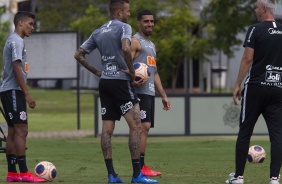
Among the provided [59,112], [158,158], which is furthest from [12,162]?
[59,112]

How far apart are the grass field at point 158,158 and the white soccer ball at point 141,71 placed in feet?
4.39

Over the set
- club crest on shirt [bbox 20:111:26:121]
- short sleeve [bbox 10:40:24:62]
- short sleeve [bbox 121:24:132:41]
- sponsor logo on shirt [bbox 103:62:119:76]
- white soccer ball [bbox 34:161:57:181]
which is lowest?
white soccer ball [bbox 34:161:57:181]

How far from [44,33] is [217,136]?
6198mm

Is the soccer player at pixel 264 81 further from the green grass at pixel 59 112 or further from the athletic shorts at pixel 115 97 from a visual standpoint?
the green grass at pixel 59 112

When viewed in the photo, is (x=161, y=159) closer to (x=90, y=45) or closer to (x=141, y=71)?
(x=141, y=71)

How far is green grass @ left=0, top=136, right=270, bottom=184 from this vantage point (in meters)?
13.0

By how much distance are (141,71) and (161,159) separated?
4335 millimetres

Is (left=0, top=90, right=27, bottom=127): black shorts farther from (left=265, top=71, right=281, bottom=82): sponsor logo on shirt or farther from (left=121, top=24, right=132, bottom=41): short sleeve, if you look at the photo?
(left=265, top=71, right=281, bottom=82): sponsor logo on shirt

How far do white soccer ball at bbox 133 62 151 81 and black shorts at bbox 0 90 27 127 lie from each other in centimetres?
150

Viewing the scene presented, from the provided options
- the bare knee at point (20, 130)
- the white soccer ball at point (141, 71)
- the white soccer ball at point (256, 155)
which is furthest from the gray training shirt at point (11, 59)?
the white soccer ball at point (256, 155)

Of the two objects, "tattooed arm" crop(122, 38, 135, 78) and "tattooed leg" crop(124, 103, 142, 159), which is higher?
"tattooed arm" crop(122, 38, 135, 78)

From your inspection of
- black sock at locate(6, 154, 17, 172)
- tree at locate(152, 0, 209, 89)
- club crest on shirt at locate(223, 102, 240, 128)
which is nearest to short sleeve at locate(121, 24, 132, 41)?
black sock at locate(6, 154, 17, 172)

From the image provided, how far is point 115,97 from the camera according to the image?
11.8 meters

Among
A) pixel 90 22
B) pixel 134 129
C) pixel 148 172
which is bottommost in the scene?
pixel 148 172
